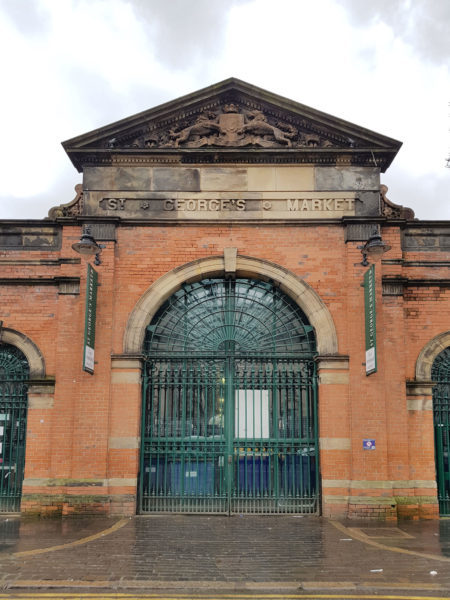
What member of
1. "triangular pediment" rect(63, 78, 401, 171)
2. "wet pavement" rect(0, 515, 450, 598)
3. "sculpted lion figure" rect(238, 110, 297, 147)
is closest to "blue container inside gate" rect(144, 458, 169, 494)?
"wet pavement" rect(0, 515, 450, 598)

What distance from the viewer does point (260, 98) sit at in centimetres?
1350

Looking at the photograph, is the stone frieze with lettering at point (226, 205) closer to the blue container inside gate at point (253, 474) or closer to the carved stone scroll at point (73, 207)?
the carved stone scroll at point (73, 207)

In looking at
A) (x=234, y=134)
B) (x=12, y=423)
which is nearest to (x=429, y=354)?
(x=234, y=134)

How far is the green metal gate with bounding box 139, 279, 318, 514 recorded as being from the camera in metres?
12.3

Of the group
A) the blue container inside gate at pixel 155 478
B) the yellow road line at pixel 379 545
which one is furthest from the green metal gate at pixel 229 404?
the yellow road line at pixel 379 545

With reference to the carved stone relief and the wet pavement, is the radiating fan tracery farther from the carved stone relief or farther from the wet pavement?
the wet pavement

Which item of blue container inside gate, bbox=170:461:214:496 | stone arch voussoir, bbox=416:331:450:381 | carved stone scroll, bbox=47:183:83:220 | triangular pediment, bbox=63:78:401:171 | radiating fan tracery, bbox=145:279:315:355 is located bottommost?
blue container inside gate, bbox=170:461:214:496

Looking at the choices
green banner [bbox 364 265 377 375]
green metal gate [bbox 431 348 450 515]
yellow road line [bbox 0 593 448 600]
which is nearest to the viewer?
yellow road line [bbox 0 593 448 600]

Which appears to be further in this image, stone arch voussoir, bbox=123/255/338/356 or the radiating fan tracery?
the radiating fan tracery

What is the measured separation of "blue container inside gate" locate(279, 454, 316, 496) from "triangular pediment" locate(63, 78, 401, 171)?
247 inches

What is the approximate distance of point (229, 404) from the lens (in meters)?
12.7

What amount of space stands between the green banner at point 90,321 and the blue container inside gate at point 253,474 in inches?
141

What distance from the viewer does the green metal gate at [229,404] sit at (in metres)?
12.3

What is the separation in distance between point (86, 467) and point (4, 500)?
204 centimetres
